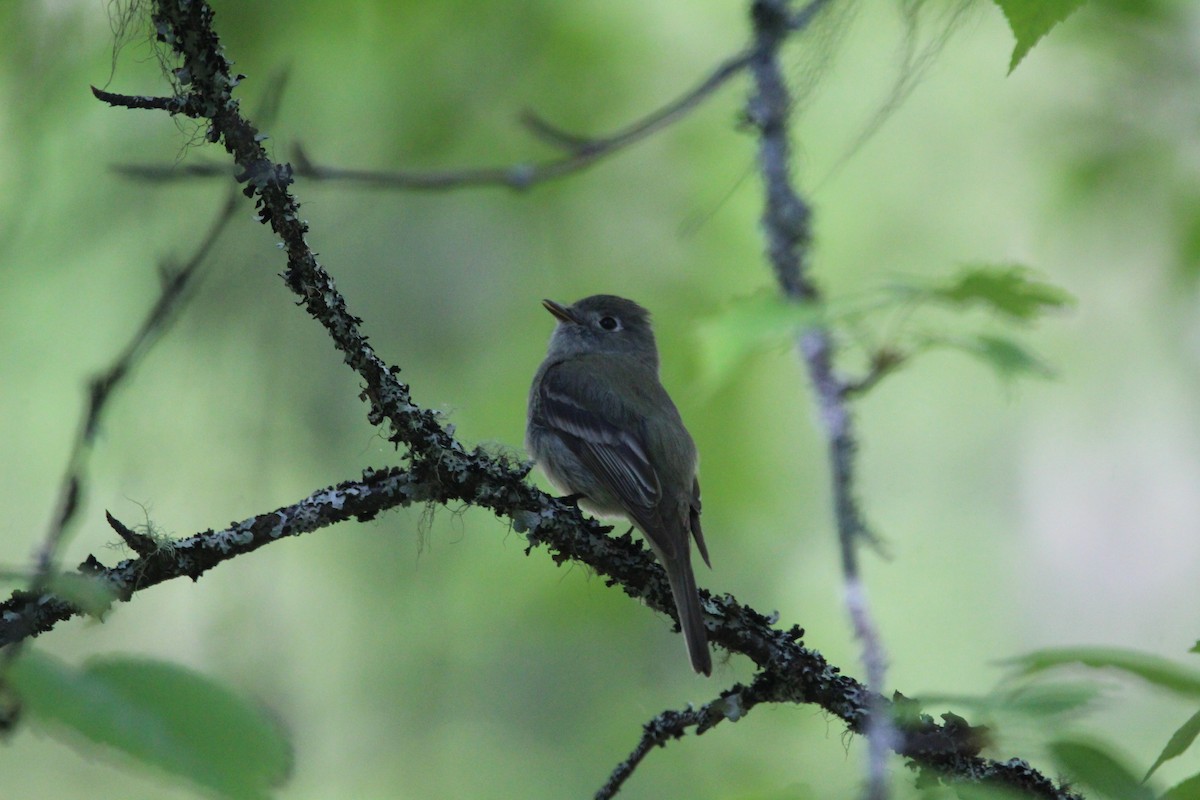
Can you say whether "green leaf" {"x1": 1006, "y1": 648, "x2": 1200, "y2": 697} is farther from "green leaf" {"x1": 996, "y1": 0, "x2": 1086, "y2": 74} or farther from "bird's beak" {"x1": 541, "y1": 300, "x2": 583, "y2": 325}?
"bird's beak" {"x1": 541, "y1": 300, "x2": 583, "y2": 325}

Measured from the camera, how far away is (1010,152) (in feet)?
20.0

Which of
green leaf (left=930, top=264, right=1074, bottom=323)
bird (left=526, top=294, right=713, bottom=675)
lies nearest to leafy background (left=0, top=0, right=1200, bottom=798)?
bird (left=526, top=294, right=713, bottom=675)

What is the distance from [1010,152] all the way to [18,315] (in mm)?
5130

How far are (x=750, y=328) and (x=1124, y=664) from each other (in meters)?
0.61

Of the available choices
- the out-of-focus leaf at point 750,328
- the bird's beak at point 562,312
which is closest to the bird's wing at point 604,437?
the bird's beak at point 562,312

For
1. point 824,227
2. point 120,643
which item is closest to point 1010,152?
point 824,227

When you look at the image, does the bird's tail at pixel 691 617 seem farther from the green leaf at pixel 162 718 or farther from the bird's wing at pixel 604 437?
the green leaf at pixel 162 718

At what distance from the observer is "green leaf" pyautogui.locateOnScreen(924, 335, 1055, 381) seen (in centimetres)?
144

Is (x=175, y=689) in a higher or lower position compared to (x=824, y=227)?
lower

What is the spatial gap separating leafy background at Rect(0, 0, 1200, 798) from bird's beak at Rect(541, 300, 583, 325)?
1.70 ft

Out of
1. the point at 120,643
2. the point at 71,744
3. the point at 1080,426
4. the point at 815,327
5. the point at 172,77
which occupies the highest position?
the point at 1080,426

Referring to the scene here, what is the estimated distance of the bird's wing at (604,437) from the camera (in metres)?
4.20

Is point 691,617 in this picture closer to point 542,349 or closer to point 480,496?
point 480,496

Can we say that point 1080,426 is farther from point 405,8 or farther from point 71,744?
point 71,744
